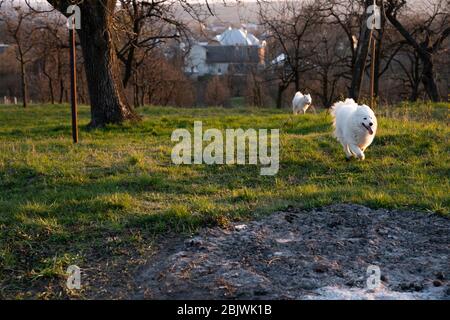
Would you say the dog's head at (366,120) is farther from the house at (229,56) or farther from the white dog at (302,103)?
the house at (229,56)

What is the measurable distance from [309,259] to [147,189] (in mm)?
3077

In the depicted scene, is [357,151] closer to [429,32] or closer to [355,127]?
[355,127]

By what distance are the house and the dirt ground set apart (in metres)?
29.1

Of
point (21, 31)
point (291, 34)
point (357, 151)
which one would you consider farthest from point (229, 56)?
point (357, 151)

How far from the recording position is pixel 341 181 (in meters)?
7.33

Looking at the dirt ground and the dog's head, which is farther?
the dog's head

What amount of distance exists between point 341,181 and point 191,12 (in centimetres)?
688

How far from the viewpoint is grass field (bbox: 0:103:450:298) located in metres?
4.80

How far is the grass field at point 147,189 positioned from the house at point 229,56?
81.3 feet

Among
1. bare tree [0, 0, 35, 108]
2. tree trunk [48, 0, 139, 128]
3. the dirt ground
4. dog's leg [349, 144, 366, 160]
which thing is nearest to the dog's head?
dog's leg [349, 144, 366, 160]

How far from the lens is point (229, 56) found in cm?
4491

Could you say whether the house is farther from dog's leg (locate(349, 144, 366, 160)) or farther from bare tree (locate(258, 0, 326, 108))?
dog's leg (locate(349, 144, 366, 160))

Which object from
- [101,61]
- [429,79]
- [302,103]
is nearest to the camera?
[101,61]
